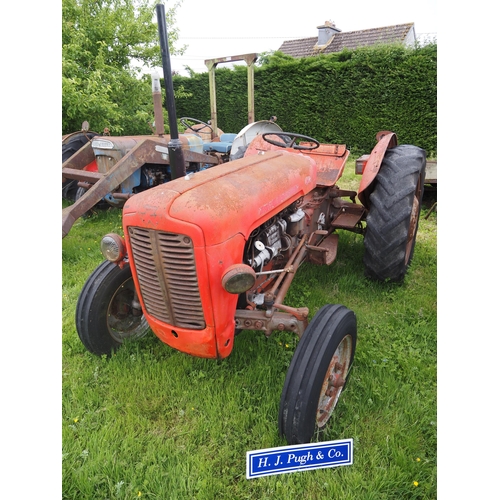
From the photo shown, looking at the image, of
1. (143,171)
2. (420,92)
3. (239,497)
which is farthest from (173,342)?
(420,92)

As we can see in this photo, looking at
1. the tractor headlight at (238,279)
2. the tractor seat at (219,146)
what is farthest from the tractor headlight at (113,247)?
the tractor seat at (219,146)

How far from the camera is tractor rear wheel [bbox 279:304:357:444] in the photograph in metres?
1.73

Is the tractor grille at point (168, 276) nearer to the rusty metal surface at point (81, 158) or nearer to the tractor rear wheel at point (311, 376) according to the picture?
the tractor rear wheel at point (311, 376)

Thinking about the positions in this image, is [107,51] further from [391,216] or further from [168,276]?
[391,216]

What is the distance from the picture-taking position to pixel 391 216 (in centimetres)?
283

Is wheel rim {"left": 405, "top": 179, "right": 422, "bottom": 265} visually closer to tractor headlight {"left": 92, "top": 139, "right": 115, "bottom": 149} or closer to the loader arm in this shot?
the loader arm

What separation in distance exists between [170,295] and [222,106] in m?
10.3

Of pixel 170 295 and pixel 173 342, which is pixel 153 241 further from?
pixel 173 342

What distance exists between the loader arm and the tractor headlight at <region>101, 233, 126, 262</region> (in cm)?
189

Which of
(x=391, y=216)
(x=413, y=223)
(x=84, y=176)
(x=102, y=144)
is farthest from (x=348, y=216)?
(x=102, y=144)

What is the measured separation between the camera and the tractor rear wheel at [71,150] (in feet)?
18.1

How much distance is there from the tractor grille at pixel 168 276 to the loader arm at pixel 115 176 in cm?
222

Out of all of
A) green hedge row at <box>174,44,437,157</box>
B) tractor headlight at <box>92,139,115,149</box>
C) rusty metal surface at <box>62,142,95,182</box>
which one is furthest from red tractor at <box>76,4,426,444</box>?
green hedge row at <box>174,44,437,157</box>

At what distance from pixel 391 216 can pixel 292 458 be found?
1841 millimetres
